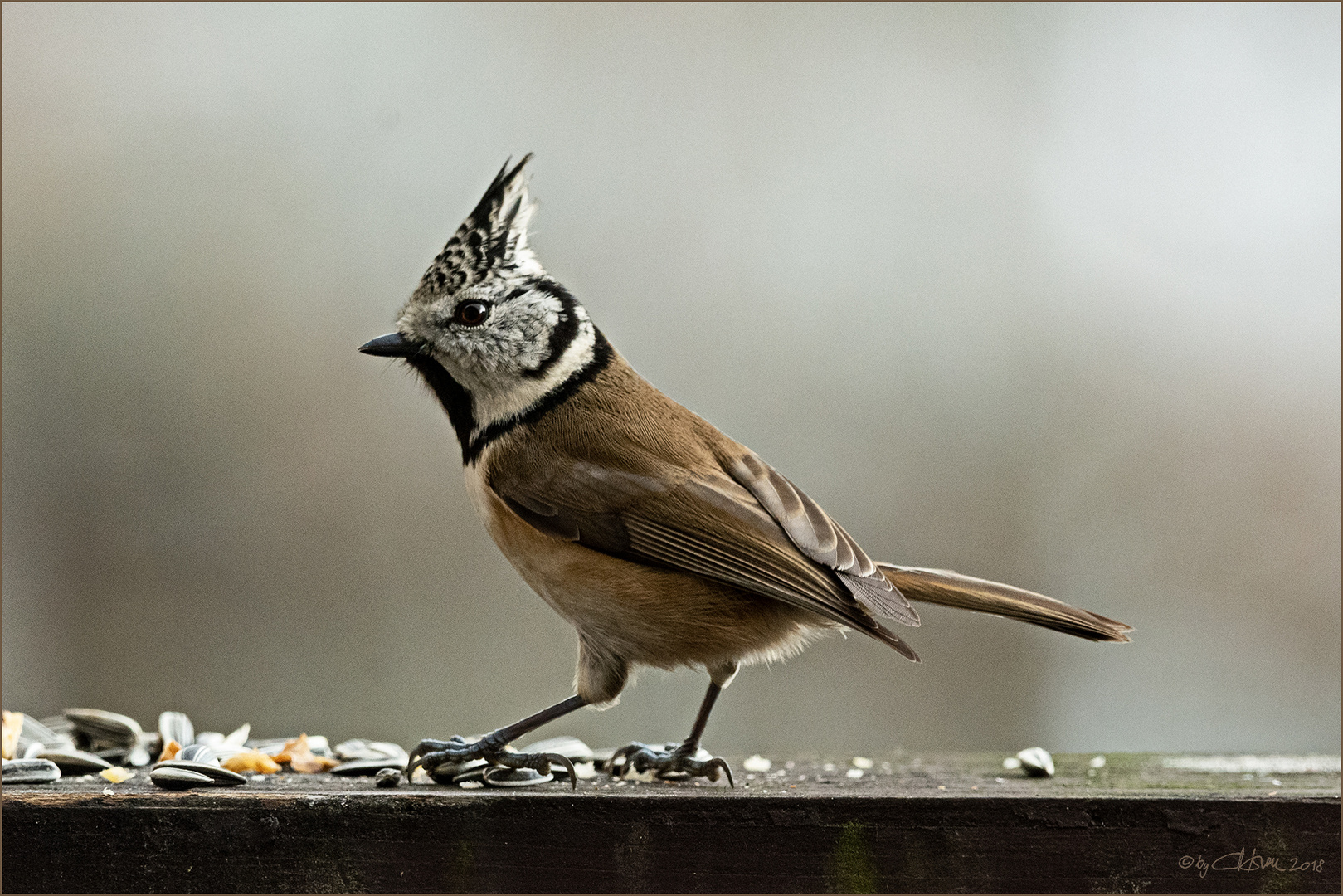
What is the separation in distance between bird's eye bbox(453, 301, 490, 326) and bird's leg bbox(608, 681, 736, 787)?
110 centimetres

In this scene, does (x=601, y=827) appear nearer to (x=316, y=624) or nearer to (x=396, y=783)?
(x=396, y=783)

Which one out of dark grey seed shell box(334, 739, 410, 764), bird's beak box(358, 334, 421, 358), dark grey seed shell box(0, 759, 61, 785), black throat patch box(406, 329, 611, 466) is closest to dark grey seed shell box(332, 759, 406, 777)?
dark grey seed shell box(334, 739, 410, 764)

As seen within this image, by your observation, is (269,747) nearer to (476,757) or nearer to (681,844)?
(476,757)

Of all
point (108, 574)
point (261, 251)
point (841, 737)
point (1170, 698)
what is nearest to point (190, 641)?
point (108, 574)

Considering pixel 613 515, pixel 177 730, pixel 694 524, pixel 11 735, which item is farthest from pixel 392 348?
pixel 11 735

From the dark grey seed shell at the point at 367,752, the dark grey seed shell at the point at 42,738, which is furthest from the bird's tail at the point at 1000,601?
the dark grey seed shell at the point at 42,738

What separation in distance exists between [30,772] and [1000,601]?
7.16 feet

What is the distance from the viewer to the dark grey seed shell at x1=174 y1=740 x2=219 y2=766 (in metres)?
2.87

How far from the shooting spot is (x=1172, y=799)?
2.51 metres

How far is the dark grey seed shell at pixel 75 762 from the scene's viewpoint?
296 cm

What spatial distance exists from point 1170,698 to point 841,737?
1524 mm

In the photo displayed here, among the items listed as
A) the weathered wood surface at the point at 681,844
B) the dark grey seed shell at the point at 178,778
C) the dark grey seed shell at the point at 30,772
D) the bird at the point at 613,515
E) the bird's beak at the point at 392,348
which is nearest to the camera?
the weathered wood surface at the point at 681,844

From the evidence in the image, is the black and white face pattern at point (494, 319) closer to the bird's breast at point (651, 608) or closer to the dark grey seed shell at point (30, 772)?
the bird's breast at point (651, 608)
